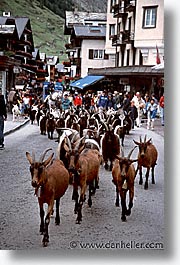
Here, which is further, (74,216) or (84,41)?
(84,41)

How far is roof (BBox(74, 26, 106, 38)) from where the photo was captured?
4.08 m

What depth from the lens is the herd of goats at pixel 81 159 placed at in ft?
11.4

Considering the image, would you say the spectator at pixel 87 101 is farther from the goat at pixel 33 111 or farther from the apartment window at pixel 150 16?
the apartment window at pixel 150 16

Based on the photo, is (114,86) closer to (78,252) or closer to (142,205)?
(142,205)

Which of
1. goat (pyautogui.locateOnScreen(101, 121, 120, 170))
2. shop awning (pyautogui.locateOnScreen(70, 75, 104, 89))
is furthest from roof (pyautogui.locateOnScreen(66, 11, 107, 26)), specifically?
goat (pyautogui.locateOnScreen(101, 121, 120, 170))

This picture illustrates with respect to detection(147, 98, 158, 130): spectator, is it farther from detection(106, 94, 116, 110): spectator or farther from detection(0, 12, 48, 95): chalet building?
detection(0, 12, 48, 95): chalet building

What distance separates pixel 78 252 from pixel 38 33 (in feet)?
4.81

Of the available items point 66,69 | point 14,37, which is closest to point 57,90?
point 66,69

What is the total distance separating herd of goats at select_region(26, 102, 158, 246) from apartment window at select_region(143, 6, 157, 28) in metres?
0.70

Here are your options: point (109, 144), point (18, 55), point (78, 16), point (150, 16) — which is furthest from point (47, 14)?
point (109, 144)

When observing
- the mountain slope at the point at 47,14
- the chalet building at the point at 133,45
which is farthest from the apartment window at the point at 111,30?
the mountain slope at the point at 47,14

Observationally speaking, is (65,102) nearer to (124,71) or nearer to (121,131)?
(124,71)

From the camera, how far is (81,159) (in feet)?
12.5

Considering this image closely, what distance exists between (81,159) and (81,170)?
7 cm
